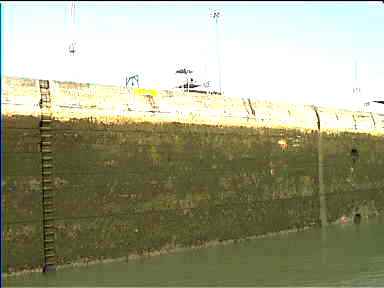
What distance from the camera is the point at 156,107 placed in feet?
41.3

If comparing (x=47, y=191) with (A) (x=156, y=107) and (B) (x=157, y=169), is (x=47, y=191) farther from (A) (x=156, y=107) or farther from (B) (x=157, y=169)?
(A) (x=156, y=107)

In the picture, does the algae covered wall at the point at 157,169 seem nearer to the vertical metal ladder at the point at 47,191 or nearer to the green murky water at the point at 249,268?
the vertical metal ladder at the point at 47,191

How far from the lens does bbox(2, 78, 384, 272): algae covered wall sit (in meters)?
9.73

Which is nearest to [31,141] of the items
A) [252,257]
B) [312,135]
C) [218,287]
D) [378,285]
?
[218,287]

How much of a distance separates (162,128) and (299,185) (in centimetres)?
636

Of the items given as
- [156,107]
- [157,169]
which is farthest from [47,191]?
[156,107]

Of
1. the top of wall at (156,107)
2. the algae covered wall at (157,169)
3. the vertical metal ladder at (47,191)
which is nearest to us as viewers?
the algae covered wall at (157,169)

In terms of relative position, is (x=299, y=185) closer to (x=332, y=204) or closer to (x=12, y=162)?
(x=332, y=204)

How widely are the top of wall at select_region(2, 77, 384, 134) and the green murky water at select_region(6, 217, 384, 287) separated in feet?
10.8

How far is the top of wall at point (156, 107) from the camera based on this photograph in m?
9.96

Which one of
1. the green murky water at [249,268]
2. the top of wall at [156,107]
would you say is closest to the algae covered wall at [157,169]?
the top of wall at [156,107]

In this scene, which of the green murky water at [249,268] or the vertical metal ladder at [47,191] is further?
the vertical metal ladder at [47,191]

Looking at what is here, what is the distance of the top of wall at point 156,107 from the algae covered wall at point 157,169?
29 mm

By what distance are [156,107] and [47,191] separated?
150 inches
